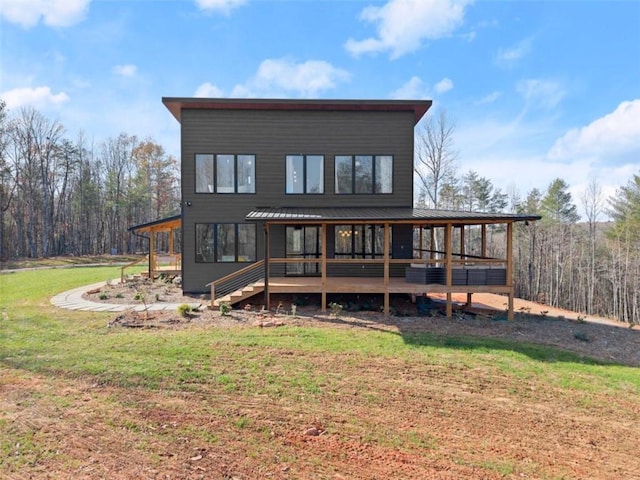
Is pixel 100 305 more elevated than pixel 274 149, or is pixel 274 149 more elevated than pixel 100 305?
pixel 274 149

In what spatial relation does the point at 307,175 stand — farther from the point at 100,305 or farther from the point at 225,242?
the point at 100,305

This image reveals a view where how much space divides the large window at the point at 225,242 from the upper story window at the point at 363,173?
3.89 metres

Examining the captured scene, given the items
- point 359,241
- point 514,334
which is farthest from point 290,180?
point 514,334

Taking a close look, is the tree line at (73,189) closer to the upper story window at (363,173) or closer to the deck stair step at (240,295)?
the deck stair step at (240,295)

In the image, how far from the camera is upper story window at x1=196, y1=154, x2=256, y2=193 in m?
12.7

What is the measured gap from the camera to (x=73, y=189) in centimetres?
3816

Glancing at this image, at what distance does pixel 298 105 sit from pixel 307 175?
8.50ft

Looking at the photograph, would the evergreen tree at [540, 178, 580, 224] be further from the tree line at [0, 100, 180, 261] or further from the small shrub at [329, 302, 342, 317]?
the tree line at [0, 100, 180, 261]

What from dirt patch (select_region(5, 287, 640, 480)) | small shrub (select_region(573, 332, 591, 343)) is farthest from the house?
dirt patch (select_region(5, 287, 640, 480))

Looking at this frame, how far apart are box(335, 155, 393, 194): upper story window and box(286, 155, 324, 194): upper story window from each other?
656mm

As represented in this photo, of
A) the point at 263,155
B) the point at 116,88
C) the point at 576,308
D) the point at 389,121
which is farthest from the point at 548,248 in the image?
the point at 116,88

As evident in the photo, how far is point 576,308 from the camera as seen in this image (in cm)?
1967

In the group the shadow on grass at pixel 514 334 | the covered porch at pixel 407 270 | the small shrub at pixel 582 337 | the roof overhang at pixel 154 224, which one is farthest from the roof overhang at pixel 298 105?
the small shrub at pixel 582 337

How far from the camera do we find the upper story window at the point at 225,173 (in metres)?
12.7
